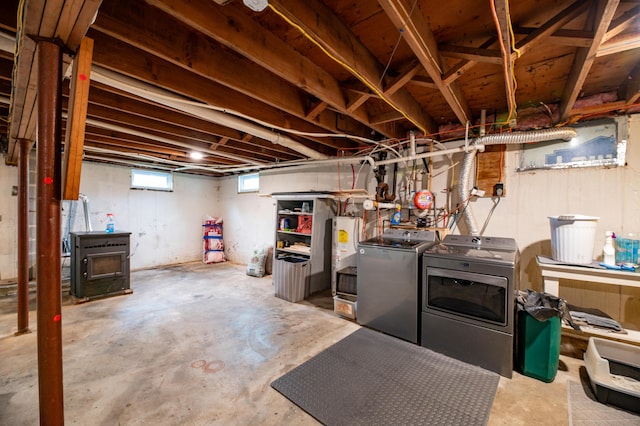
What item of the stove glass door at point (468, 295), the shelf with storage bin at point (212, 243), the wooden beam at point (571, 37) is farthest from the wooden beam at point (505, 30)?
the shelf with storage bin at point (212, 243)

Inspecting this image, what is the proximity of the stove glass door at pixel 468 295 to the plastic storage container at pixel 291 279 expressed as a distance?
1933 millimetres

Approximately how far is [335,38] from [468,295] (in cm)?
228

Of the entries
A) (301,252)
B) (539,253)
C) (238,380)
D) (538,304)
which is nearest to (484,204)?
(539,253)

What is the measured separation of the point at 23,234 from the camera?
8.72ft

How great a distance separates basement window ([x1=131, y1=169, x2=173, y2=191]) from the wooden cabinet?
320cm

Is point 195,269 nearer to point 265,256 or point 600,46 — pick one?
point 265,256

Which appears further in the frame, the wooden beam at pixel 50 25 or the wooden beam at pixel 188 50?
the wooden beam at pixel 188 50

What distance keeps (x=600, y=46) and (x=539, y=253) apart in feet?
6.95

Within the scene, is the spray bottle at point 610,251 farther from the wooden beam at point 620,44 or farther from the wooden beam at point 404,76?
the wooden beam at point 404,76

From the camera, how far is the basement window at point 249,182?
6.12 metres

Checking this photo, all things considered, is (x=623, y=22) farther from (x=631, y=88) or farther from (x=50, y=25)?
(x=50, y=25)

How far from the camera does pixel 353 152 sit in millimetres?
4422

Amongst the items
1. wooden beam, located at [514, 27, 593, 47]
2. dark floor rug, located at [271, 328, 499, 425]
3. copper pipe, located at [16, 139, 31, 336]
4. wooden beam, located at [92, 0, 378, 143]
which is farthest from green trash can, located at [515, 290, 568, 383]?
copper pipe, located at [16, 139, 31, 336]

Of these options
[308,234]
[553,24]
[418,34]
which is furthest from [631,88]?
[308,234]
